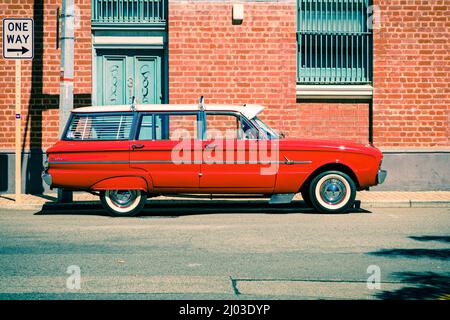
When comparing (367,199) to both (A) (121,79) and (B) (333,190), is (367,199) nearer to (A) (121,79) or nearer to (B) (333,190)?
(B) (333,190)

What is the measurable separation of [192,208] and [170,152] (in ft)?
6.05

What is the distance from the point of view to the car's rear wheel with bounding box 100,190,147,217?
12.3 meters

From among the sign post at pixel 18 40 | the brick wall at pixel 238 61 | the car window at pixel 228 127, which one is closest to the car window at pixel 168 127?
the car window at pixel 228 127

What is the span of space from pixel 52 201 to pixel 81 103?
9.44ft

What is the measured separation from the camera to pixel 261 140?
480 inches

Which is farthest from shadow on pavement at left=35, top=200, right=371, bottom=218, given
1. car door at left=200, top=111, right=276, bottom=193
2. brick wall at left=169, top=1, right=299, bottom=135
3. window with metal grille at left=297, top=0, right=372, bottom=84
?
window with metal grille at left=297, top=0, right=372, bottom=84

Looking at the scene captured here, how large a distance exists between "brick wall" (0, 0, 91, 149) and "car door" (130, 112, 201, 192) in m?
4.54

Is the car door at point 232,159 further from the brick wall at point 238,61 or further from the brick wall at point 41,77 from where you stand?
the brick wall at point 41,77

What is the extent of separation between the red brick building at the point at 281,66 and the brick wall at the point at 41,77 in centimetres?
2

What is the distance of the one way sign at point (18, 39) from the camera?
13.6m

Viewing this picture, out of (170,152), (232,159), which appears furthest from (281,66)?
(170,152)

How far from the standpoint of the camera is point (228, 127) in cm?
1215

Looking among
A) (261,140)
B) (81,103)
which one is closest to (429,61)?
(261,140)
